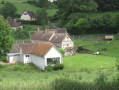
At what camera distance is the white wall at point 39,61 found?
121 feet

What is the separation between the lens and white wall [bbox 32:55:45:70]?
36794 mm

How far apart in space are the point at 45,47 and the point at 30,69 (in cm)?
470

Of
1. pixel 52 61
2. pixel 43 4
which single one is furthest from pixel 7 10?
pixel 52 61

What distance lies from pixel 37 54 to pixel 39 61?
120 cm

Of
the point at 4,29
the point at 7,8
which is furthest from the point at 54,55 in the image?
the point at 7,8

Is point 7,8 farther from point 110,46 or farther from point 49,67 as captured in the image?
point 49,67

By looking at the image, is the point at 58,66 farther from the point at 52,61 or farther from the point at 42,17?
the point at 42,17

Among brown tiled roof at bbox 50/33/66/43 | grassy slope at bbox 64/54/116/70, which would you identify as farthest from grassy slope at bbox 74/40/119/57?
grassy slope at bbox 64/54/116/70

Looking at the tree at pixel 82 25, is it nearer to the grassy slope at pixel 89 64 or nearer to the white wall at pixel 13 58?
the grassy slope at pixel 89 64

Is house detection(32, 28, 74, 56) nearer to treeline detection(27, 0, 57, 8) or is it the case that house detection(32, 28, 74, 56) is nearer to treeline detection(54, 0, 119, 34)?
treeline detection(54, 0, 119, 34)

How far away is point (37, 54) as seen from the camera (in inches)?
1501

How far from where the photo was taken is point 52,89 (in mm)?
14539

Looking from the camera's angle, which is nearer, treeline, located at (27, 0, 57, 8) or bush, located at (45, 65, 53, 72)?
bush, located at (45, 65, 53, 72)

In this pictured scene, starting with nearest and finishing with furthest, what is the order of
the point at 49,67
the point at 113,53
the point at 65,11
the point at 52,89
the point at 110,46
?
the point at 52,89 → the point at 49,67 → the point at 113,53 → the point at 110,46 → the point at 65,11
